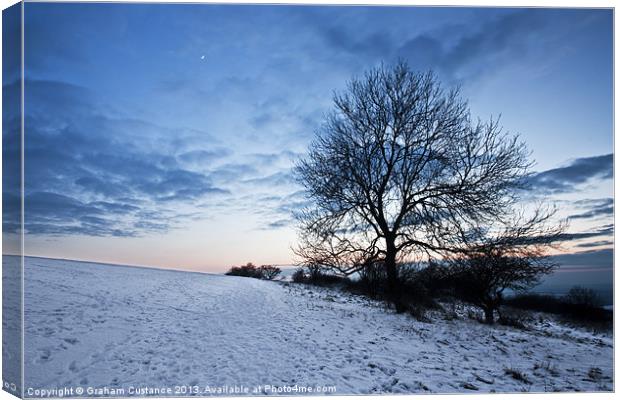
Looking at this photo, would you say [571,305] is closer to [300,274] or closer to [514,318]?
[514,318]

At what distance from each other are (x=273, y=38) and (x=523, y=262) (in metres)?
7.15

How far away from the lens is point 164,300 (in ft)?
32.0

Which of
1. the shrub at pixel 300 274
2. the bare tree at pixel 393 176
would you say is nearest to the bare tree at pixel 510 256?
the bare tree at pixel 393 176

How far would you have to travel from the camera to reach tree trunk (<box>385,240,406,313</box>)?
8227 mm

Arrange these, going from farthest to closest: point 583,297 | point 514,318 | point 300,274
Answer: point 300,274, point 514,318, point 583,297

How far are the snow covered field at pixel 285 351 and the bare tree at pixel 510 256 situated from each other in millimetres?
1243

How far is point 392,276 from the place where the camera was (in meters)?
8.31

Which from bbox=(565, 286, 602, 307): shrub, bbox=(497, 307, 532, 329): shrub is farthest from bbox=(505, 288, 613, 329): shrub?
bbox=(497, 307, 532, 329): shrub

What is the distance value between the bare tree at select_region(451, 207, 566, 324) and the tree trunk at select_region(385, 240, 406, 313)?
4.85 ft

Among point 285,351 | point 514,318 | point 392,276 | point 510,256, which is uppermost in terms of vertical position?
point 510,256

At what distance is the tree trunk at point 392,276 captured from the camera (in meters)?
8.23

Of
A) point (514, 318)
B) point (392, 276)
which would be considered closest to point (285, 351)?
point (392, 276)

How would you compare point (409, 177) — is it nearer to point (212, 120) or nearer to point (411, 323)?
point (411, 323)

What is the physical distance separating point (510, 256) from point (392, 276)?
2.83 meters
